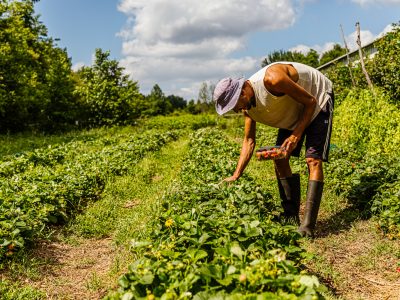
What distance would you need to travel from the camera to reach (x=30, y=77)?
2333 centimetres

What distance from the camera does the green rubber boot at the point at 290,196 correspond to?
14.8 feet

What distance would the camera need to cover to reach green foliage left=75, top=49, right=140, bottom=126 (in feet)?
87.0

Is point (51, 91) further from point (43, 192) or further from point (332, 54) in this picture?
point (332, 54)

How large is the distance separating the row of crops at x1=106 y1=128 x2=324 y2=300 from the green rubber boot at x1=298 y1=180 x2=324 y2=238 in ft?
1.77

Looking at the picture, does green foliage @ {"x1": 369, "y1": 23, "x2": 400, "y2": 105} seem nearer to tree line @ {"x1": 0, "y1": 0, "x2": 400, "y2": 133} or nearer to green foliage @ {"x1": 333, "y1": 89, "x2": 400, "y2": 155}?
green foliage @ {"x1": 333, "y1": 89, "x2": 400, "y2": 155}

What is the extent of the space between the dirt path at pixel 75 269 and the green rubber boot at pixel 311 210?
6.08ft

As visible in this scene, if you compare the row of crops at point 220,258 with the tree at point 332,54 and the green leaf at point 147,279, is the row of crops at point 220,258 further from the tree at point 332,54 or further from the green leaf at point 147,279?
the tree at point 332,54

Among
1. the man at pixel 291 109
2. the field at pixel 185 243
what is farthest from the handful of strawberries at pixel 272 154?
the field at pixel 185 243

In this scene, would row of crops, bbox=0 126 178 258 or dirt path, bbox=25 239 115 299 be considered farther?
row of crops, bbox=0 126 178 258

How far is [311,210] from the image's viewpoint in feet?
13.4

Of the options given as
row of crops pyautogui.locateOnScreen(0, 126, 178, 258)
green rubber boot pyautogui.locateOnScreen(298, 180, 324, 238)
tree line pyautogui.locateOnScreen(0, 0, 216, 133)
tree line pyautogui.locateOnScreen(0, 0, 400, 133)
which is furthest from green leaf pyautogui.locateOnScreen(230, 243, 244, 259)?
tree line pyautogui.locateOnScreen(0, 0, 216, 133)

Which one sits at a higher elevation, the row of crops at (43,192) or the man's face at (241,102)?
the man's face at (241,102)

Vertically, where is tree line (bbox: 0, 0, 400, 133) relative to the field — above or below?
above

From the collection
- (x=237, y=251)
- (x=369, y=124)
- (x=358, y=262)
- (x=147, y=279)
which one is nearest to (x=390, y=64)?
(x=369, y=124)
